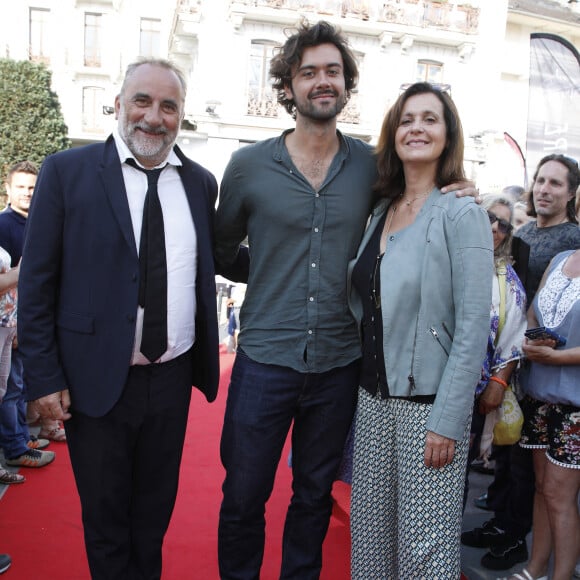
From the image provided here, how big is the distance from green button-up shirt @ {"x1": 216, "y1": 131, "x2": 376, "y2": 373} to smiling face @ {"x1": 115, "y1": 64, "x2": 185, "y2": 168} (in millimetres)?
332

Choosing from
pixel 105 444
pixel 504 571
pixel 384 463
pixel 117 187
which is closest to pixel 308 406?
Result: pixel 384 463

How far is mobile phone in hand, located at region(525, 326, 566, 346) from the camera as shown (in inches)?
95.2

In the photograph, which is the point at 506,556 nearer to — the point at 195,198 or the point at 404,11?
the point at 195,198

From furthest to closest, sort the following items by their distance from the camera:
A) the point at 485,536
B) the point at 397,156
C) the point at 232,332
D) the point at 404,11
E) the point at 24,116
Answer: the point at 404,11 → the point at 24,116 → the point at 232,332 → the point at 485,536 → the point at 397,156

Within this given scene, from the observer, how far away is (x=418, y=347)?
202cm

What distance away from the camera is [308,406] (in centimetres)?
235

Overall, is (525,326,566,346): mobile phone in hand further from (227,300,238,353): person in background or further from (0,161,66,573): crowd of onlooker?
(227,300,238,353): person in background

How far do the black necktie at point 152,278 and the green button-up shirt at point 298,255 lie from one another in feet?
1.24

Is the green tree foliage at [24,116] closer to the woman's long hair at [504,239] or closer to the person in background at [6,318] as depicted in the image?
the person in background at [6,318]

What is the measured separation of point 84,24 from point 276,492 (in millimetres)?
23585

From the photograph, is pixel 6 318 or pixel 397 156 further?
pixel 6 318

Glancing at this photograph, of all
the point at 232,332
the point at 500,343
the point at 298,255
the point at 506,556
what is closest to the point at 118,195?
the point at 298,255

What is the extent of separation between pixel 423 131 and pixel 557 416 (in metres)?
1.34

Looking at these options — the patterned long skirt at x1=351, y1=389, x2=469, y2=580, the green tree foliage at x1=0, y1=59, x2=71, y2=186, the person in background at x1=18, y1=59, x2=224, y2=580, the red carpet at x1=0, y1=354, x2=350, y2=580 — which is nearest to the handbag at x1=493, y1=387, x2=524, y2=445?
the patterned long skirt at x1=351, y1=389, x2=469, y2=580
